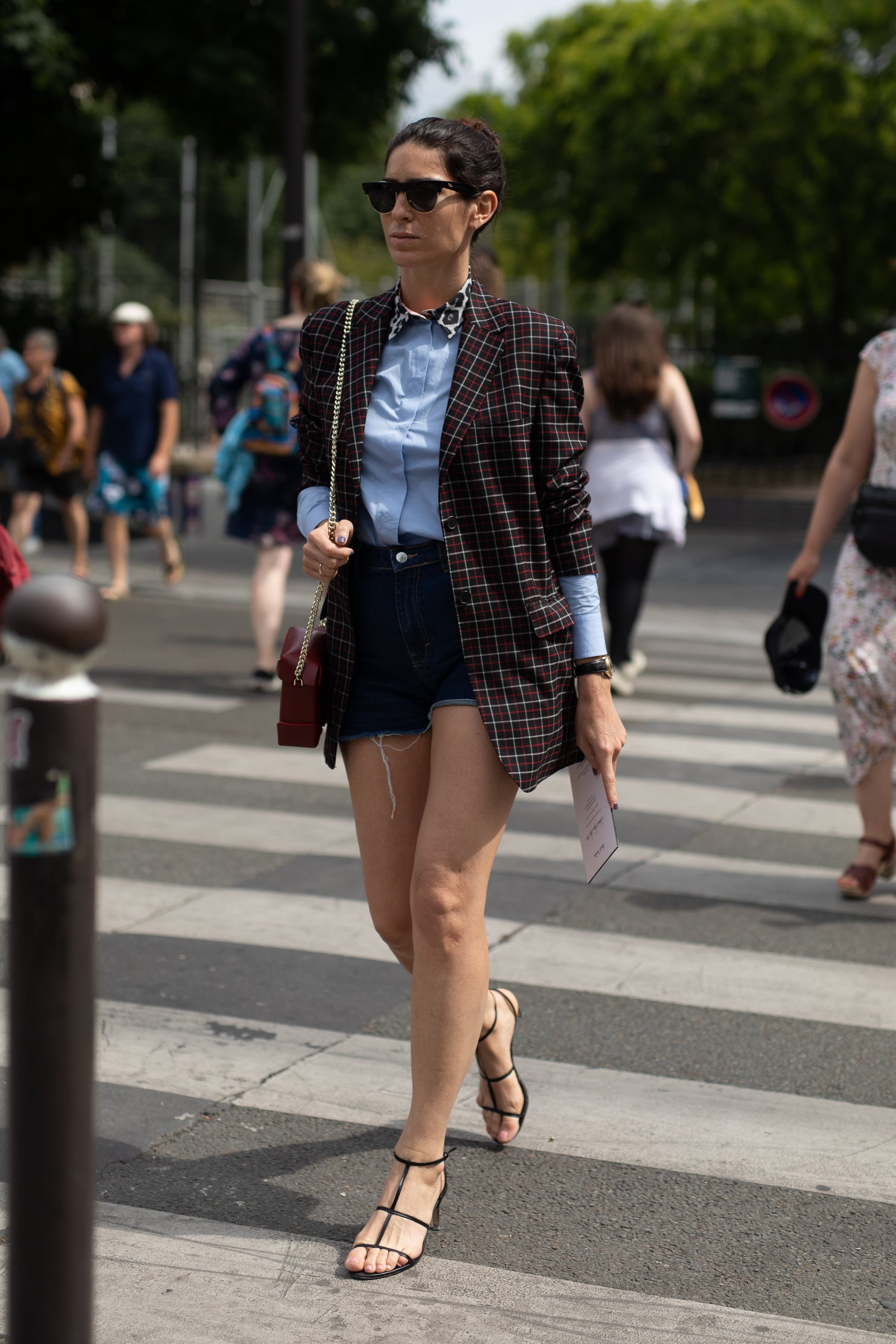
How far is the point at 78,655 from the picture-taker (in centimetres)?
184

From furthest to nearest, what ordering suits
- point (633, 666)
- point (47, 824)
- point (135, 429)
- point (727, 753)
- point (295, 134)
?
point (295, 134) < point (135, 429) < point (633, 666) < point (727, 753) < point (47, 824)

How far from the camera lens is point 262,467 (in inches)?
318

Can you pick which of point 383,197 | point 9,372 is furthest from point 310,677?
point 9,372

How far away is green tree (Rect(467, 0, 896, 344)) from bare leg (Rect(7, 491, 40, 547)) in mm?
13093

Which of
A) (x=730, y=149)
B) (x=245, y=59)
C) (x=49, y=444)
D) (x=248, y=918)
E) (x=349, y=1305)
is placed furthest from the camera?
(x=730, y=149)

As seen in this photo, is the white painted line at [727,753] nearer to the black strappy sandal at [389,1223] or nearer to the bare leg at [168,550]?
the black strappy sandal at [389,1223]

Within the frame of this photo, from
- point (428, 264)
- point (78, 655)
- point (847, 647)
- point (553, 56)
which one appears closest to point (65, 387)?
point (847, 647)

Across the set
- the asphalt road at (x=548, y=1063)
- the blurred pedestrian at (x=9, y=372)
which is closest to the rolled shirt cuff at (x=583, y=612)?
the asphalt road at (x=548, y=1063)

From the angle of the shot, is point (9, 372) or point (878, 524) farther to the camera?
point (9, 372)

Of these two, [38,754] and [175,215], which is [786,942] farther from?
[175,215]

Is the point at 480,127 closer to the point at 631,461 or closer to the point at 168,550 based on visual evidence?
the point at 631,461

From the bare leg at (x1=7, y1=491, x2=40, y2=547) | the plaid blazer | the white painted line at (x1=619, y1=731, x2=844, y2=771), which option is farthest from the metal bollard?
the bare leg at (x1=7, y1=491, x2=40, y2=547)

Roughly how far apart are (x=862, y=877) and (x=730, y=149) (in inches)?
822

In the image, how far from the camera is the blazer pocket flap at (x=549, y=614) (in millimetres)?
2912
